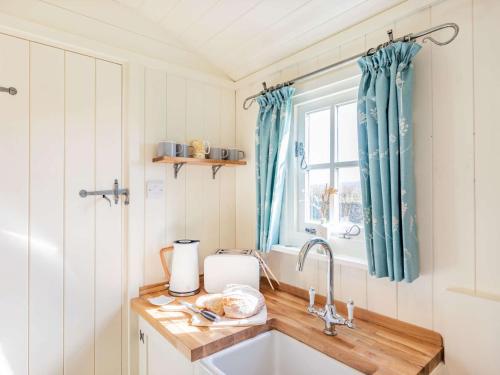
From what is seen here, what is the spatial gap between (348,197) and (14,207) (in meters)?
1.48

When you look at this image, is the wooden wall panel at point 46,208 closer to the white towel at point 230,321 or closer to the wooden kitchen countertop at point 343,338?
the wooden kitchen countertop at point 343,338

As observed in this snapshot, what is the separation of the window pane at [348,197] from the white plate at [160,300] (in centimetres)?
91

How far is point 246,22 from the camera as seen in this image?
4.88ft

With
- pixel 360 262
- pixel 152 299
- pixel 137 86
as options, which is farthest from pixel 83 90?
pixel 360 262

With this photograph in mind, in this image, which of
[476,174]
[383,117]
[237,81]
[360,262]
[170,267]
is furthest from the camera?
[237,81]

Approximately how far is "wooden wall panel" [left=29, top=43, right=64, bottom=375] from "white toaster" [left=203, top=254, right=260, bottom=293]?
2.33ft

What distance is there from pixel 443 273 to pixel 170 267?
1306mm

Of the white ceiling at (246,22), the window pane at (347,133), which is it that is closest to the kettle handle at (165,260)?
the window pane at (347,133)

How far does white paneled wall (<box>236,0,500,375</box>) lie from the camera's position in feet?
3.15

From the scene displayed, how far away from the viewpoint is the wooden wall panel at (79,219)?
1.39 meters

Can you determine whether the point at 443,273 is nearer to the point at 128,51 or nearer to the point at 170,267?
the point at 170,267

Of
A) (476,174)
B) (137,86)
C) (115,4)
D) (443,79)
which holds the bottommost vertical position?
(476,174)

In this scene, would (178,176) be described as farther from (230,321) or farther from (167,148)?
(230,321)

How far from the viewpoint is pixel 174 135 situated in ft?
5.59
